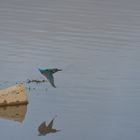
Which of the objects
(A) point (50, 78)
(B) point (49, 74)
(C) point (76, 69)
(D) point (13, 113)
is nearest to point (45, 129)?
(D) point (13, 113)

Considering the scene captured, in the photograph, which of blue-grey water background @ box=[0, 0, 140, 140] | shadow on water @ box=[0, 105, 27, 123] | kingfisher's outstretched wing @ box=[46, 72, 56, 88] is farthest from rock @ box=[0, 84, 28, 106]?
kingfisher's outstretched wing @ box=[46, 72, 56, 88]

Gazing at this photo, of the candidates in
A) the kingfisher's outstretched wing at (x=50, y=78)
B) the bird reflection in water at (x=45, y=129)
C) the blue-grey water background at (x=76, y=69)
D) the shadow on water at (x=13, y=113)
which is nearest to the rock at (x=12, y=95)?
the shadow on water at (x=13, y=113)

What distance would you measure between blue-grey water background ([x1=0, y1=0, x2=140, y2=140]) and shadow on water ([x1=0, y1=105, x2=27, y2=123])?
10 centimetres

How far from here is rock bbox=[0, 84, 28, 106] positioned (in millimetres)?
9617

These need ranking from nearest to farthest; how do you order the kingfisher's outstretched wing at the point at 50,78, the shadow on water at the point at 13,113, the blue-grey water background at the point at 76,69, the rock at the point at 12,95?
1. the blue-grey water background at the point at 76,69
2. the shadow on water at the point at 13,113
3. the rock at the point at 12,95
4. the kingfisher's outstretched wing at the point at 50,78

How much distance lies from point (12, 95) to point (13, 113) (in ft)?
0.78

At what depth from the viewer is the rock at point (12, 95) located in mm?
9617

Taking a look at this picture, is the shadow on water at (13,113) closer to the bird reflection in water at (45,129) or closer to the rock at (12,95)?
the rock at (12,95)

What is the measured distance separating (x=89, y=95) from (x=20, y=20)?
786 centimetres

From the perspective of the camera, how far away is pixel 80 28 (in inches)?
677

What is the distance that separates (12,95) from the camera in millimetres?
9664

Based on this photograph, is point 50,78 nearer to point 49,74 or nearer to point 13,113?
point 49,74

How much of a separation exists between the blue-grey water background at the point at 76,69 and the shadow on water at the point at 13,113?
10 centimetres

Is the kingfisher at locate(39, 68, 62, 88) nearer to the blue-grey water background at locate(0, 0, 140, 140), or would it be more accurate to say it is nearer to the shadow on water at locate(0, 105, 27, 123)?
the blue-grey water background at locate(0, 0, 140, 140)
